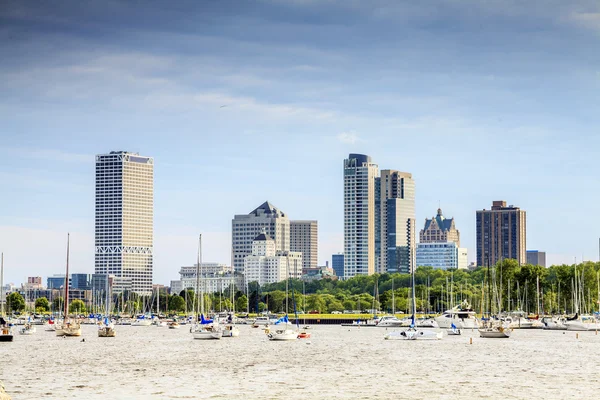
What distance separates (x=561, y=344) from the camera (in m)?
141

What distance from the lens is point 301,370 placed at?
299 feet

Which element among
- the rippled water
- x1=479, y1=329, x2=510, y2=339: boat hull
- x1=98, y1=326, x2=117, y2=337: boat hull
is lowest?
the rippled water

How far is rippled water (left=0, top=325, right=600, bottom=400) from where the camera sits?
7144 cm

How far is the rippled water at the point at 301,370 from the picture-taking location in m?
71.4

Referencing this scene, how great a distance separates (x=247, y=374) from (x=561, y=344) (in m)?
66.5

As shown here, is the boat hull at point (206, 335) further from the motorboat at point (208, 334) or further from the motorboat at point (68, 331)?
the motorboat at point (68, 331)

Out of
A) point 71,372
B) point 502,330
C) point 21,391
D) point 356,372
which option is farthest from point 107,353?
point 502,330

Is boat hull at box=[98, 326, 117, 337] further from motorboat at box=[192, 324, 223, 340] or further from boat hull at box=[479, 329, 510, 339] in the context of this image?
boat hull at box=[479, 329, 510, 339]

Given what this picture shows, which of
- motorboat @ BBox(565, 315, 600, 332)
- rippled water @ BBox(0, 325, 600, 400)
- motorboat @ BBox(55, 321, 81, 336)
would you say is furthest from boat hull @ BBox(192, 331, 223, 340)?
motorboat @ BBox(565, 315, 600, 332)

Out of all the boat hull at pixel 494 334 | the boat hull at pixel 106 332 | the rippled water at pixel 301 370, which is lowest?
the rippled water at pixel 301 370

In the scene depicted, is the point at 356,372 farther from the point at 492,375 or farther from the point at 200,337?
the point at 200,337

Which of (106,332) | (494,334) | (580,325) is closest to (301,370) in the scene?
(494,334)

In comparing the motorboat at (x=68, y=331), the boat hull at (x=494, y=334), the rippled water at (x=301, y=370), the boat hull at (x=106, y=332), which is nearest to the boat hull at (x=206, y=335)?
the rippled water at (x=301, y=370)

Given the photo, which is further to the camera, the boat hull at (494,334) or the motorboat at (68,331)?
the motorboat at (68,331)
